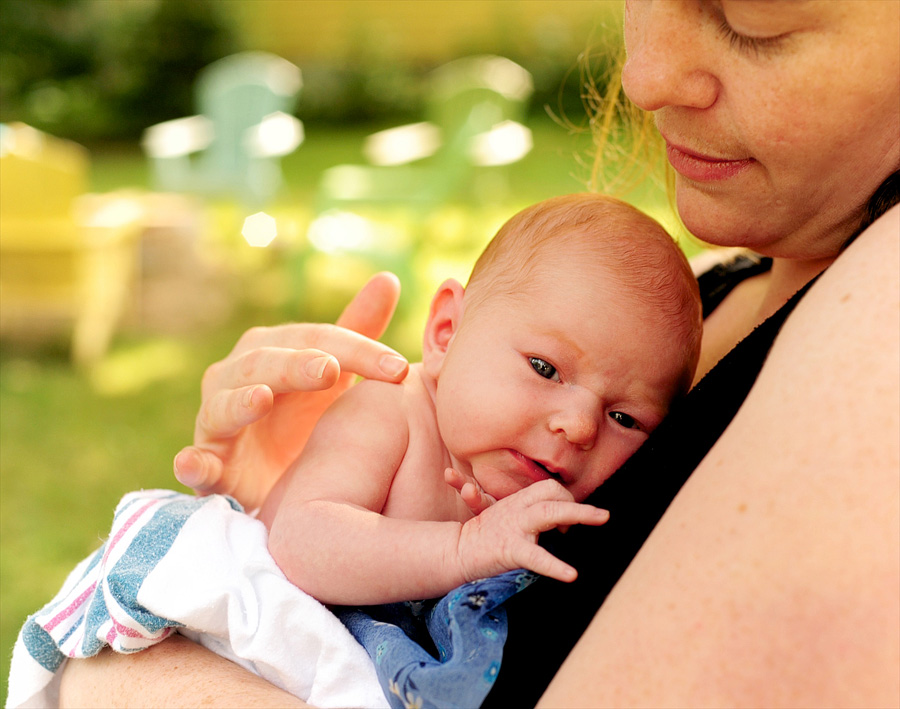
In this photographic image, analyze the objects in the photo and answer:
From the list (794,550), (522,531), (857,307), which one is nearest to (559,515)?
(522,531)

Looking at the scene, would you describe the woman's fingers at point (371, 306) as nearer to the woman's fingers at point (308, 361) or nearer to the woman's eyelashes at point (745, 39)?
the woman's fingers at point (308, 361)

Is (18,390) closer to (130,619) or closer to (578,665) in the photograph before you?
(130,619)

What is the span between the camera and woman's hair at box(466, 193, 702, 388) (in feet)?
4.92

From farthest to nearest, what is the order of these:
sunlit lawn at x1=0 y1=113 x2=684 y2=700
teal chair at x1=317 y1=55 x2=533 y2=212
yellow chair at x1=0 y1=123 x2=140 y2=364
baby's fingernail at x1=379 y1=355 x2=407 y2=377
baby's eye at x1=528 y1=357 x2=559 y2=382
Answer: teal chair at x1=317 y1=55 x2=533 y2=212, yellow chair at x1=0 y1=123 x2=140 y2=364, sunlit lawn at x1=0 y1=113 x2=684 y2=700, baby's fingernail at x1=379 y1=355 x2=407 y2=377, baby's eye at x1=528 y1=357 x2=559 y2=382

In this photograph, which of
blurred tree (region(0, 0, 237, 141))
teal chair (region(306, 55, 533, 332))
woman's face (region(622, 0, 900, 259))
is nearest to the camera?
woman's face (region(622, 0, 900, 259))

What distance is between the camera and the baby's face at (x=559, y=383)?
4.71ft

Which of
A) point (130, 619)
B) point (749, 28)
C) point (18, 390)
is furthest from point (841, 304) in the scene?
point (18, 390)

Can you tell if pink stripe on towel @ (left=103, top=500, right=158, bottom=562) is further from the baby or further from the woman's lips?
the woman's lips

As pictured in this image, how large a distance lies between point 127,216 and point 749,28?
6820 mm

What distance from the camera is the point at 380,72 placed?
15.2 metres

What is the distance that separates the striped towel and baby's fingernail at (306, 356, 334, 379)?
256 mm

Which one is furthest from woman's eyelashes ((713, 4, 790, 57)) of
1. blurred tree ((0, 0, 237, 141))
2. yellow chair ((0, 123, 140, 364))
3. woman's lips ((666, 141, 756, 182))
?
blurred tree ((0, 0, 237, 141))

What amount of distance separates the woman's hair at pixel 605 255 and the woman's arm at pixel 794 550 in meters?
0.48

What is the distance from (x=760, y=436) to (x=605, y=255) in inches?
23.2
